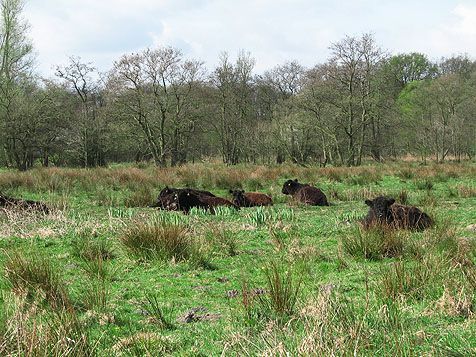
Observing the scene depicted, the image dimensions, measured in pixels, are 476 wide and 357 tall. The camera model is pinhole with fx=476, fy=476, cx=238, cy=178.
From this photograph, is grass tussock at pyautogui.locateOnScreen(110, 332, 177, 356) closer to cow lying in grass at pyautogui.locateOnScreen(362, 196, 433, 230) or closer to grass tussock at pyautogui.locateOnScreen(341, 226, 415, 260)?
grass tussock at pyautogui.locateOnScreen(341, 226, 415, 260)

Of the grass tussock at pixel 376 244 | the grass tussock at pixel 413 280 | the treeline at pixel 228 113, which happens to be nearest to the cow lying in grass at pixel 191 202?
the grass tussock at pixel 376 244

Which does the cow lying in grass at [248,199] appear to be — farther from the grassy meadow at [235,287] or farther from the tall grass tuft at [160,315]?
the tall grass tuft at [160,315]

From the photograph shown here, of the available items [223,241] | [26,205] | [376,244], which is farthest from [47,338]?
[26,205]

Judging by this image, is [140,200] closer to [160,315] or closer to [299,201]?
[299,201]

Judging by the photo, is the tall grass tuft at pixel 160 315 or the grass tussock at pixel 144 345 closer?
the grass tussock at pixel 144 345

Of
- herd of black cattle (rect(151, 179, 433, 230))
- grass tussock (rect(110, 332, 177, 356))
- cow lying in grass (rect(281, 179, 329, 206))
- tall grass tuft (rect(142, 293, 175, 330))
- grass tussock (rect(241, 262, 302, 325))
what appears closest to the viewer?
grass tussock (rect(110, 332, 177, 356))

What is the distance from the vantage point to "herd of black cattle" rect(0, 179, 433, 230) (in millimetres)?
7941

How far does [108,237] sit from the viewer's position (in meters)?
7.25

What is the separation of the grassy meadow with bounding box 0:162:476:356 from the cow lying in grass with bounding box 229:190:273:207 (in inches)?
57.7

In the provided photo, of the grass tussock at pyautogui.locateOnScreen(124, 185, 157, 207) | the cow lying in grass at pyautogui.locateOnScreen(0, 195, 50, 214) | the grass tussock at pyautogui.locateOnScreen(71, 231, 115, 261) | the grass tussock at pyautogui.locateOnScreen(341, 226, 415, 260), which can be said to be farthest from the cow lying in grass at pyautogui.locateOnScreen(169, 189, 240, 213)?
the grass tussock at pyautogui.locateOnScreen(341, 226, 415, 260)

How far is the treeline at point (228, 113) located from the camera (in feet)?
108

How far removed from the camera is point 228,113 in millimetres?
41188

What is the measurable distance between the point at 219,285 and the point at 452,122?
37.9m

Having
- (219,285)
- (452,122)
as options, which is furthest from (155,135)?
(219,285)
